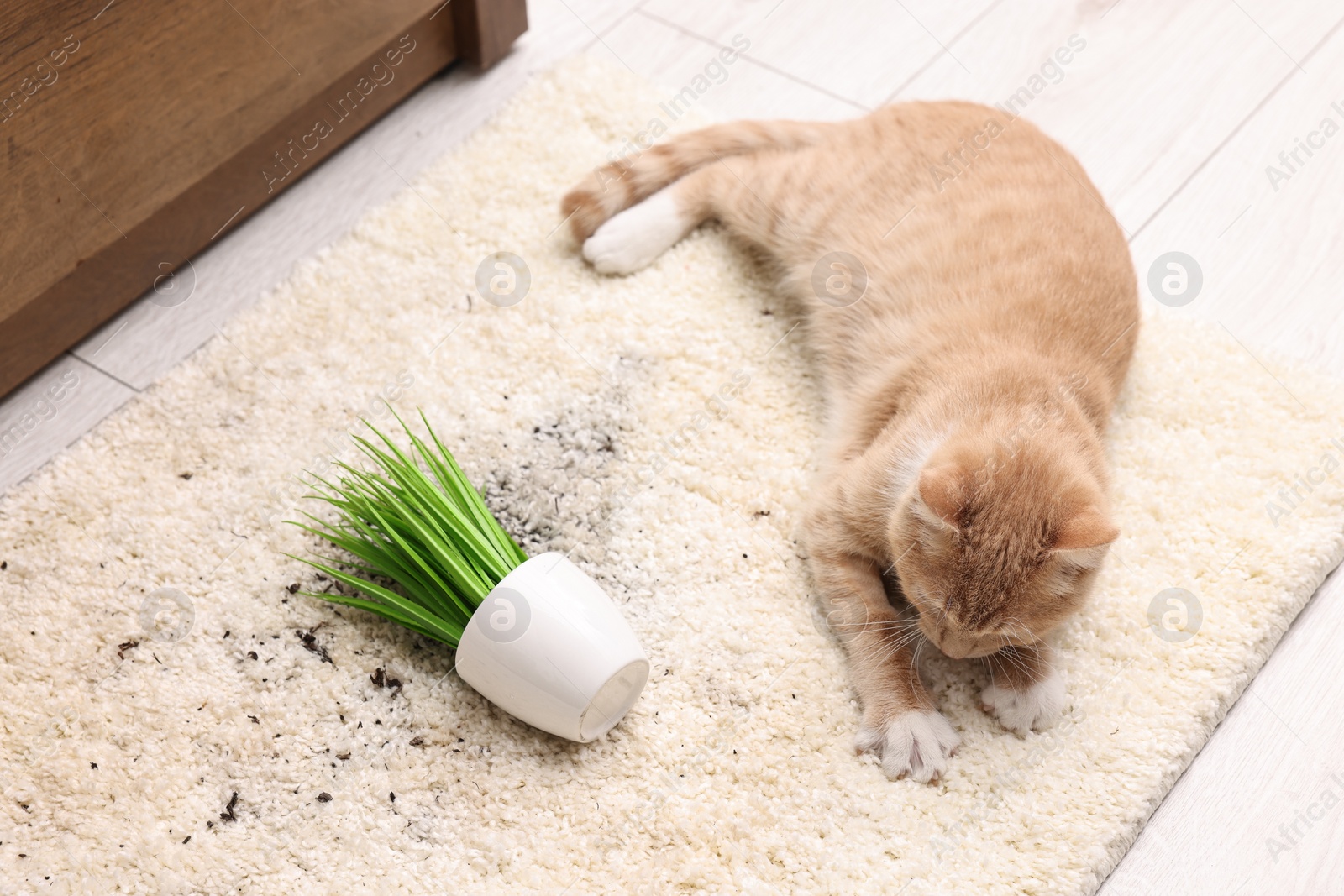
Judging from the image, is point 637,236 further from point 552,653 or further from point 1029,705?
point 1029,705

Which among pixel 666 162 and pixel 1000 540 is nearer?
pixel 1000 540

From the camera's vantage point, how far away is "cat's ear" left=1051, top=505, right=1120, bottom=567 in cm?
119

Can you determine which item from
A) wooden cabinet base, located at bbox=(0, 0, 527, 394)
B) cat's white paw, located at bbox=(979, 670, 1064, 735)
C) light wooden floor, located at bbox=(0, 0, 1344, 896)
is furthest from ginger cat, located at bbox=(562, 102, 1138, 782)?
wooden cabinet base, located at bbox=(0, 0, 527, 394)

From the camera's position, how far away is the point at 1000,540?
124 centimetres

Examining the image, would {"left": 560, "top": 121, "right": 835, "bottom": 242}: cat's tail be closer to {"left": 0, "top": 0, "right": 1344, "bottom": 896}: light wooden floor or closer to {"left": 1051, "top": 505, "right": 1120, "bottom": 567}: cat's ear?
{"left": 0, "top": 0, "right": 1344, "bottom": 896}: light wooden floor

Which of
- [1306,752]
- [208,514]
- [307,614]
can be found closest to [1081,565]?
[1306,752]

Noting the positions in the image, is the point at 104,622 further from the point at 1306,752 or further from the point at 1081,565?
the point at 1306,752

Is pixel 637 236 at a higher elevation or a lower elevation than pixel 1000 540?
lower

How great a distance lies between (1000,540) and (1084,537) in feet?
0.30

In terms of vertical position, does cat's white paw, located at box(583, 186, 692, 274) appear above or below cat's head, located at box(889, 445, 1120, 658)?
below

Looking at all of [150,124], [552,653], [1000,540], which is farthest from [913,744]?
[150,124]

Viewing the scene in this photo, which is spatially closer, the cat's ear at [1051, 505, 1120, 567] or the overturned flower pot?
the cat's ear at [1051, 505, 1120, 567]

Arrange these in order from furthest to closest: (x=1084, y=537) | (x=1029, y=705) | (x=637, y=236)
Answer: (x=637, y=236), (x=1029, y=705), (x=1084, y=537)

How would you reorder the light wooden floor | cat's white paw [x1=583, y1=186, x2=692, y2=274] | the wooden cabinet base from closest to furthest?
the light wooden floor, the wooden cabinet base, cat's white paw [x1=583, y1=186, x2=692, y2=274]
